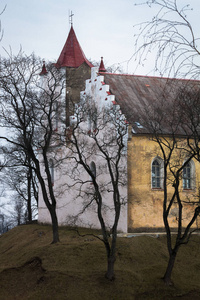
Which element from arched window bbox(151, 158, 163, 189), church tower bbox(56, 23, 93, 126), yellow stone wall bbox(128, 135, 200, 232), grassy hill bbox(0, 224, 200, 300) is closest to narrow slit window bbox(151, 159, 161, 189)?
arched window bbox(151, 158, 163, 189)

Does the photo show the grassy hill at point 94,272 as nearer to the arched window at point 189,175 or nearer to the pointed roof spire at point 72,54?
the arched window at point 189,175

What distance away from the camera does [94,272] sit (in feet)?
79.6

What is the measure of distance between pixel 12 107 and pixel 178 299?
1626cm

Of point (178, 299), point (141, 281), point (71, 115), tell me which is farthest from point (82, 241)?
point (71, 115)

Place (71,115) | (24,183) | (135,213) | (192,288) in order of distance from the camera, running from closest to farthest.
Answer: (192,288) → (135,213) → (71,115) → (24,183)

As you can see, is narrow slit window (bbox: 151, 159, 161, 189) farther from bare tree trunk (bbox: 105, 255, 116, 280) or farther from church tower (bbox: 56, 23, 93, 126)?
bare tree trunk (bbox: 105, 255, 116, 280)

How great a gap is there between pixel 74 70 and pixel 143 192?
14908 mm

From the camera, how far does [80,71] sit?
42.6 meters

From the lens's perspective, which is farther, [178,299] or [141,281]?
[141,281]

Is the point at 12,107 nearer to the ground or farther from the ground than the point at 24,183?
farther from the ground

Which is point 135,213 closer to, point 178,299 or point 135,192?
point 135,192

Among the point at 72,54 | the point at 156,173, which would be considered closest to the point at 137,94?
the point at 156,173

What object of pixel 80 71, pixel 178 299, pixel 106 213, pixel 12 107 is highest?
pixel 80 71

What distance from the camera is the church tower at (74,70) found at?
4181 centimetres
